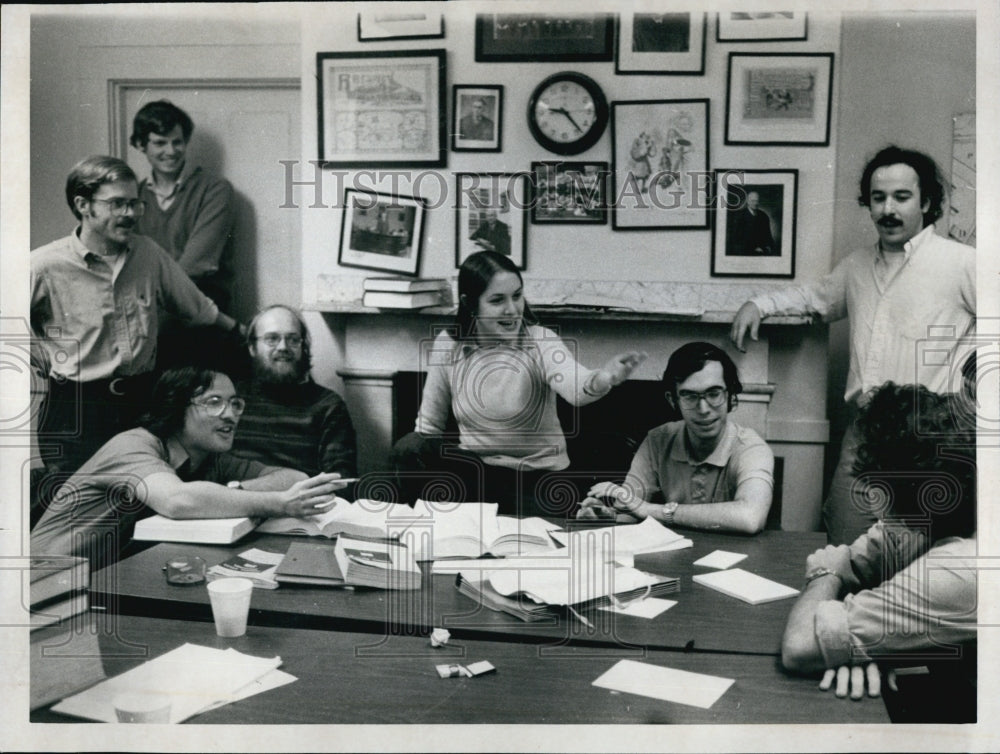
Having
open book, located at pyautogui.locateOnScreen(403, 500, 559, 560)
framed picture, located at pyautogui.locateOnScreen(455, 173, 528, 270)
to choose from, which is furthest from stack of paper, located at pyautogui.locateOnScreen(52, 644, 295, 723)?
framed picture, located at pyautogui.locateOnScreen(455, 173, 528, 270)

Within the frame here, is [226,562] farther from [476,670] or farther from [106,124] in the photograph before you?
[106,124]

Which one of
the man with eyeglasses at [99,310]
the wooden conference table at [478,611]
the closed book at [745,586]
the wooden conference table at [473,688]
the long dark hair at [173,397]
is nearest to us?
the wooden conference table at [473,688]

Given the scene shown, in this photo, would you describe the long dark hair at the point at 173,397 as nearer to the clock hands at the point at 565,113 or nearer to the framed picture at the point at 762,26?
the clock hands at the point at 565,113

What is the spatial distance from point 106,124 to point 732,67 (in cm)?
157

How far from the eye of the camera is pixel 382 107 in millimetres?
2297

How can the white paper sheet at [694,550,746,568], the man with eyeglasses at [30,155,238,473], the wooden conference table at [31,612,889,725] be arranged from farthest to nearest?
the man with eyeglasses at [30,155,238,473] < the white paper sheet at [694,550,746,568] < the wooden conference table at [31,612,889,725]

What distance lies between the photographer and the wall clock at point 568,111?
2254mm

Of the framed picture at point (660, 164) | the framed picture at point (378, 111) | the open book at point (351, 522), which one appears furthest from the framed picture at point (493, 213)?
the open book at point (351, 522)

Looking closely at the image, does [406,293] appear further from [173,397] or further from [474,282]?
[173,397]

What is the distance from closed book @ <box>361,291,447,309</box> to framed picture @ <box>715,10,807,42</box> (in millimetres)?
942

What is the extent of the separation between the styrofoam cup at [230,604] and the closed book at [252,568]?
0.14m

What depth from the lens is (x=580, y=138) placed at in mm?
2273

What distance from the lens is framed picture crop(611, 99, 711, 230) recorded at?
2242 millimetres

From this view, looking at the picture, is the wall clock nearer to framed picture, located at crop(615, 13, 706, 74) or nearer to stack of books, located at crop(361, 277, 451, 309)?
framed picture, located at crop(615, 13, 706, 74)
